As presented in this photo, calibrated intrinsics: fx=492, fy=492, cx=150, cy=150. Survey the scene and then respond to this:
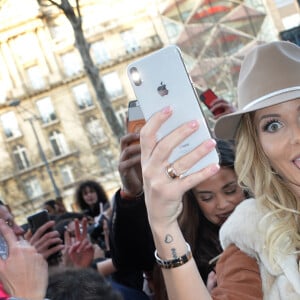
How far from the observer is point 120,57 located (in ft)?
101

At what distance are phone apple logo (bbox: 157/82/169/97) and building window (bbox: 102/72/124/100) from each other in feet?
97.7

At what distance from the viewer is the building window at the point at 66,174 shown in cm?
3198

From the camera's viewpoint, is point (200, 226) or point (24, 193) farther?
point (24, 193)

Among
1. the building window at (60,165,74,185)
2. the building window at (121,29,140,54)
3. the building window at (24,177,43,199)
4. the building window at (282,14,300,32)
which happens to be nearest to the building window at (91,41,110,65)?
the building window at (121,29,140,54)

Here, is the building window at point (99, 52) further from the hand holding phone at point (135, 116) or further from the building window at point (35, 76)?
the hand holding phone at point (135, 116)

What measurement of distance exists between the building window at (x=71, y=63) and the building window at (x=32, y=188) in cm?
738

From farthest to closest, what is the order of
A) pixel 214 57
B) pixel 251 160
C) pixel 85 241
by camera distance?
pixel 214 57 < pixel 85 241 < pixel 251 160

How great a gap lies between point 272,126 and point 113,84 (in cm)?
2980

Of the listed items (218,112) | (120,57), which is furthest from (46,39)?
(218,112)

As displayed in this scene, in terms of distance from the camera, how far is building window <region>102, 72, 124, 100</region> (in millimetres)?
30884

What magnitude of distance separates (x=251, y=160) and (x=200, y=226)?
639 millimetres

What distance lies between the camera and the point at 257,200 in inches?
66.5

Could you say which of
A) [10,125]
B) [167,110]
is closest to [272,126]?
[167,110]

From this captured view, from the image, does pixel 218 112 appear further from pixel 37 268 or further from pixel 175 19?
pixel 175 19
